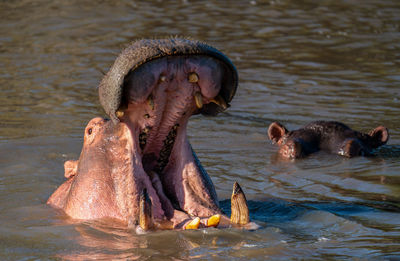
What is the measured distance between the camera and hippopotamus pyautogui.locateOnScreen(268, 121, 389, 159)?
7.54 m

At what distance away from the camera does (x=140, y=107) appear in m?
4.21

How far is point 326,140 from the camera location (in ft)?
25.6

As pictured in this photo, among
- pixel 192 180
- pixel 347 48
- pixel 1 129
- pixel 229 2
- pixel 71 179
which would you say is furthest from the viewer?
pixel 229 2

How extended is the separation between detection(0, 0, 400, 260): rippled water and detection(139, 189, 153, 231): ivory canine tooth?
0.44 ft

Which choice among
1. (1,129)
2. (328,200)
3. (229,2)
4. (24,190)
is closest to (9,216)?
(24,190)

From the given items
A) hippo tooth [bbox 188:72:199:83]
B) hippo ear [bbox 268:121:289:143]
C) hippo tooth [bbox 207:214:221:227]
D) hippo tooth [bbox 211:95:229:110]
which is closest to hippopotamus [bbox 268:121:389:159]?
hippo ear [bbox 268:121:289:143]

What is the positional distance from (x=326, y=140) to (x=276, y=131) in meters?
0.55

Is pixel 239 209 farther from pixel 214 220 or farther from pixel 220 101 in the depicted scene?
pixel 220 101

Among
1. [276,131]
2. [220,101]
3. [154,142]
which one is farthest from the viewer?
[276,131]

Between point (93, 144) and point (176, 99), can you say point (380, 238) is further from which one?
point (93, 144)

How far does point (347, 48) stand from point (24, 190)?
27.6ft

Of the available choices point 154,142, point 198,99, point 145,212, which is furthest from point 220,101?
point 145,212

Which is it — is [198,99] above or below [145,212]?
above

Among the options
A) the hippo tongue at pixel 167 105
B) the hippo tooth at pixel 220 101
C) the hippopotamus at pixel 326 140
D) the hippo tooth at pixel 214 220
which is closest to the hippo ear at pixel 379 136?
the hippopotamus at pixel 326 140
